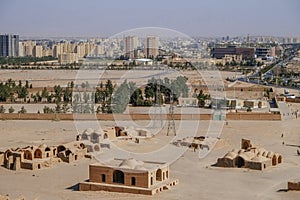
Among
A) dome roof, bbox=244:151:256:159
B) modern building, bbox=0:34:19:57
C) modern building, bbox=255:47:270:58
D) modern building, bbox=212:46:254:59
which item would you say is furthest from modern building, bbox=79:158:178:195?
modern building, bbox=0:34:19:57

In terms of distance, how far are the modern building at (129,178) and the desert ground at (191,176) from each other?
175 mm

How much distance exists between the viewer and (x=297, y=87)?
35.6 metres

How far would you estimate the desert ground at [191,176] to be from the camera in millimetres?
10281

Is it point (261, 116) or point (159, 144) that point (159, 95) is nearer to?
point (261, 116)

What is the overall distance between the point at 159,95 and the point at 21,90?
773 cm

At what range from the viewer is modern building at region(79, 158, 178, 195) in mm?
10383

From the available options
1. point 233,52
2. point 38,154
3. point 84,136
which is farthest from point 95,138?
point 233,52

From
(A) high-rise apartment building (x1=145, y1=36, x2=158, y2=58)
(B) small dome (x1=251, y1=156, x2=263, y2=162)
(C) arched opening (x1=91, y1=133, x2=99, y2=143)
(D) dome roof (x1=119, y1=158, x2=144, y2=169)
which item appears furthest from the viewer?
(A) high-rise apartment building (x1=145, y1=36, x2=158, y2=58)

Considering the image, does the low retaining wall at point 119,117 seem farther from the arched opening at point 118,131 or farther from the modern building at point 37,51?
the modern building at point 37,51

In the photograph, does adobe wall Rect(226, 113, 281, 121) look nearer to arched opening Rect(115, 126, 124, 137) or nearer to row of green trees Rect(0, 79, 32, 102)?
arched opening Rect(115, 126, 124, 137)

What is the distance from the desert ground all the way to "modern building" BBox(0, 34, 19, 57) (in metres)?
57.5

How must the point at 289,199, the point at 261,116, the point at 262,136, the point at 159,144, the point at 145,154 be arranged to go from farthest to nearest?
the point at 261,116 → the point at 262,136 → the point at 159,144 → the point at 145,154 → the point at 289,199

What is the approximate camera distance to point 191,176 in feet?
38.7

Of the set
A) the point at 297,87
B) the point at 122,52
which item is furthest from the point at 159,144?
the point at 122,52
